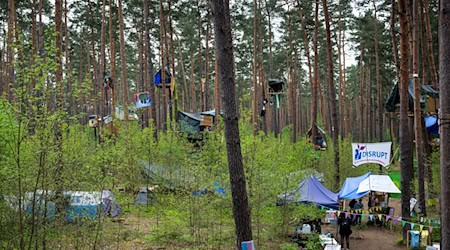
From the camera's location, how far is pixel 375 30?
89.7 ft

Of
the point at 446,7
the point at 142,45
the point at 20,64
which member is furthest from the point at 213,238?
the point at 142,45

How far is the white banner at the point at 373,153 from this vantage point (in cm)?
1556

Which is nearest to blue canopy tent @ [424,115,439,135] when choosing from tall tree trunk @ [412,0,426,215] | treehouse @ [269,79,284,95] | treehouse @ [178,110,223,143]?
tall tree trunk @ [412,0,426,215]

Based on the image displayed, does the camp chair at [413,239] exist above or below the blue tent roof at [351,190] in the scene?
below

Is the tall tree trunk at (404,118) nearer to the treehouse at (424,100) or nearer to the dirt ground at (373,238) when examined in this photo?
the dirt ground at (373,238)

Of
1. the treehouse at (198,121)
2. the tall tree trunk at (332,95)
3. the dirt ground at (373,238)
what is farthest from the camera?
the treehouse at (198,121)

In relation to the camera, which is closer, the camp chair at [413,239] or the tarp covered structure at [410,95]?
the camp chair at [413,239]

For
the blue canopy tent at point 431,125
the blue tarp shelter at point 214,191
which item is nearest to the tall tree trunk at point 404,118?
the blue tarp shelter at point 214,191

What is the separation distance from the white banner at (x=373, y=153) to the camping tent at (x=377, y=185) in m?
0.70

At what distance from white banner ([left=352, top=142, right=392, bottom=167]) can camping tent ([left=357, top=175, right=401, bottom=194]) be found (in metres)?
0.70

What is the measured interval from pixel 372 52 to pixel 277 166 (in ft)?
71.9

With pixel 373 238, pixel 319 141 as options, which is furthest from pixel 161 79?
pixel 373 238

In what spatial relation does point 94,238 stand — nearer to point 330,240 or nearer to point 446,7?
point 446,7

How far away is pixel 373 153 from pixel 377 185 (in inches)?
59.7
